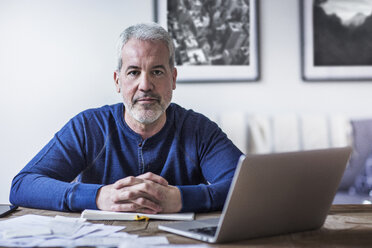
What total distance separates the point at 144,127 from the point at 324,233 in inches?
37.7

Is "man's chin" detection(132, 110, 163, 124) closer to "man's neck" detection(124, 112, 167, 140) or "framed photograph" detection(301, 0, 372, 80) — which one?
"man's neck" detection(124, 112, 167, 140)

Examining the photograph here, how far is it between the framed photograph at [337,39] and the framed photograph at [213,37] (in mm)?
359

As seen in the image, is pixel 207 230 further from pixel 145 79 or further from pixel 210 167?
pixel 145 79

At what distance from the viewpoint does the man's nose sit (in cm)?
176

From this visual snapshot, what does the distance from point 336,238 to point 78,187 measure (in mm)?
756

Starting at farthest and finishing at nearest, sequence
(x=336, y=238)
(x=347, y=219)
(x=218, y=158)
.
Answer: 1. (x=218, y=158)
2. (x=347, y=219)
3. (x=336, y=238)

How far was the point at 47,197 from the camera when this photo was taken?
1.38 meters

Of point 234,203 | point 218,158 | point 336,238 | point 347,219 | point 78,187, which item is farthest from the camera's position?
point 218,158

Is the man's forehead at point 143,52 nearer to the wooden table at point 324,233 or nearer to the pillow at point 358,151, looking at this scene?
the wooden table at point 324,233

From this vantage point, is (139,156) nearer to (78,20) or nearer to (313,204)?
(313,204)

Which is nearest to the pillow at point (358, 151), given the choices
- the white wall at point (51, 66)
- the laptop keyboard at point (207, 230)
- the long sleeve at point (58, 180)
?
the white wall at point (51, 66)

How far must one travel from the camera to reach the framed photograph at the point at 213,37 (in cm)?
284

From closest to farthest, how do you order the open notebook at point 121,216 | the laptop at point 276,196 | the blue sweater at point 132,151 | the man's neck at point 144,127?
1. the laptop at point 276,196
2. the open notebook at point 121,216
3. the blue sweater at point 132,151
4. the man's neck at point 144,127

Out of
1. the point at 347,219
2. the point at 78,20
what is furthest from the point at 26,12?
the point at 347,219
